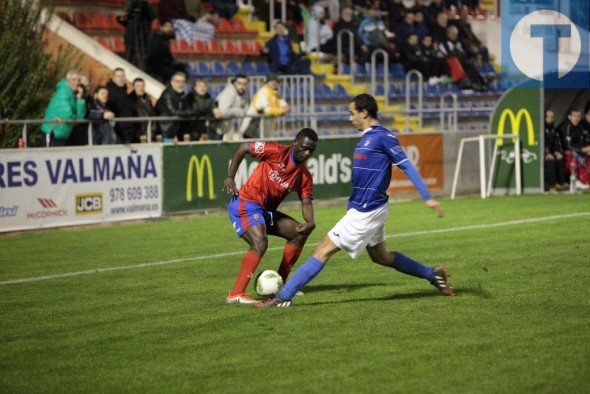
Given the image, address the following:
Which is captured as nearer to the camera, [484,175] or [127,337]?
[127,337]

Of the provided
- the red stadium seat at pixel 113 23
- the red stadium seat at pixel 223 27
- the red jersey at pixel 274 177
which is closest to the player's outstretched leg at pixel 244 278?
the red jersey at pixel 274 177

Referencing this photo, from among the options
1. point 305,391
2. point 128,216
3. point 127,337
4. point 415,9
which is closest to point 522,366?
point 305,391

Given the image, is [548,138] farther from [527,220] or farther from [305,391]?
[305,391]

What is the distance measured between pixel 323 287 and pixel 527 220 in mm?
7395

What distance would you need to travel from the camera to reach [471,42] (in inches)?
1332

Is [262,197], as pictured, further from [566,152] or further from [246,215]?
[566,152]

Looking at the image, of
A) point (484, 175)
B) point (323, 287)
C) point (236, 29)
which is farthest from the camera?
point (236, 29)

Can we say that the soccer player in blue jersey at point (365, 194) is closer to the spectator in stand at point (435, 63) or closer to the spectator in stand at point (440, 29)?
the spectator in stand at point (435, 63)

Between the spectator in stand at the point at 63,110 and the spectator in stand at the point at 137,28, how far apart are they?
15.9ft

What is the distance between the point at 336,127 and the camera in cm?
2705

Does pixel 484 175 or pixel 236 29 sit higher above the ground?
pixel 236 29

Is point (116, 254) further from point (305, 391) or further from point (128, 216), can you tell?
point (305, 391)

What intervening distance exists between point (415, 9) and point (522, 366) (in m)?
25.2

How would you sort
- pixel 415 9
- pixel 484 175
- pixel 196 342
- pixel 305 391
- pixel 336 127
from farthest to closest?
pixel 415 9, pixel 336 127, pixel 484 175, pixel 196 342, pixel 305 391
